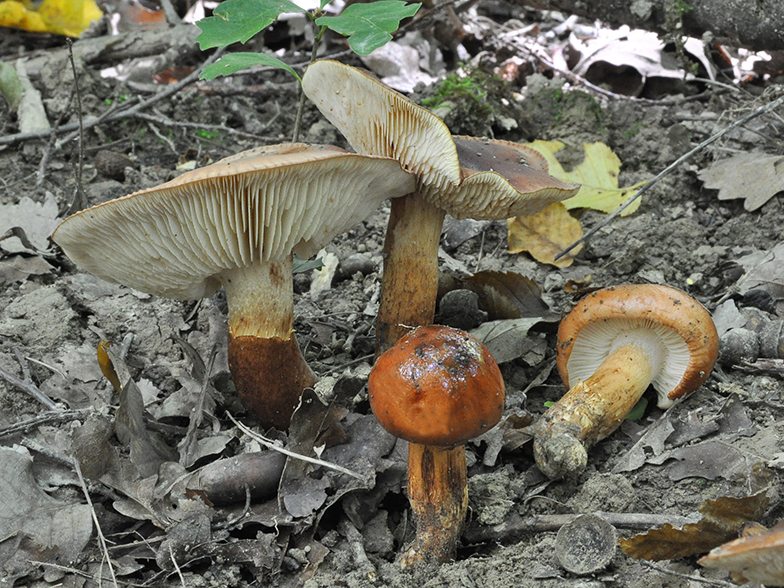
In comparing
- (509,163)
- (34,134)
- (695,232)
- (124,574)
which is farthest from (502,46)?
(124,574)

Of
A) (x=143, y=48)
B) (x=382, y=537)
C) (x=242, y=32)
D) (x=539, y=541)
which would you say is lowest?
(x=382, y=537)

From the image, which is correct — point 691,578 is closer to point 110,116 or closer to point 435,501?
point 435,501

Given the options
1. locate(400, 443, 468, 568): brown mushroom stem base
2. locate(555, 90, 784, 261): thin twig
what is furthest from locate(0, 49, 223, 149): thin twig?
locate(400, 443, 468, 568): brown mushroom stem base

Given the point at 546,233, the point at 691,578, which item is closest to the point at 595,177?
the point at 546,233

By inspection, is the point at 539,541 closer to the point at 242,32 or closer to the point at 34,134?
the point at 242,32

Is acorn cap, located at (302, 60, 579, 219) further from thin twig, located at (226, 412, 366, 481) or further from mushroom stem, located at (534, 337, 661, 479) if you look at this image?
thin twig, located at (226, 412, 366, 481)

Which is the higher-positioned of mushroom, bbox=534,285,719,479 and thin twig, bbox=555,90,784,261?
thin twig, bbox=555,90,784,261
